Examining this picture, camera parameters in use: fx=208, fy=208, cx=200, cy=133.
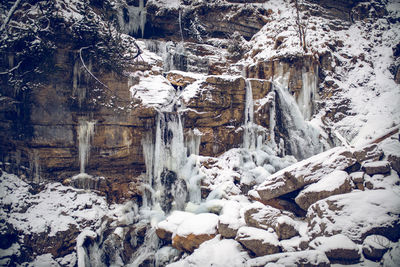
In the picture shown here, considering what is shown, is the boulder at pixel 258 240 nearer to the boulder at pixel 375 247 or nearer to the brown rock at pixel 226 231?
the brown rock at pixel 226 231

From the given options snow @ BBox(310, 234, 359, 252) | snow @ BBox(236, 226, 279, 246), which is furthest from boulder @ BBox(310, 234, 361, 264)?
snow @ BBox(236, 226, 279, 246)

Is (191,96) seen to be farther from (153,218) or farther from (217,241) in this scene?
(217,241)

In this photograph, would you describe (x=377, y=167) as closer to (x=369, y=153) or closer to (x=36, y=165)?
(x=369, y=153)

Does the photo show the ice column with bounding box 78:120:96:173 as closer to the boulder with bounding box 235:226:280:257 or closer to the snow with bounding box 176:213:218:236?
the snow with bounding box 176:213:218:236

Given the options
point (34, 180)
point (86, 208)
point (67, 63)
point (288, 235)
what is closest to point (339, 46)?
point (288, 235)

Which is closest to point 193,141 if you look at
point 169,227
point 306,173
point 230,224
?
point 169,227

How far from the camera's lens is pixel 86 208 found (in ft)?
19.7

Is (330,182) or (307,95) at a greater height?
(307,95)

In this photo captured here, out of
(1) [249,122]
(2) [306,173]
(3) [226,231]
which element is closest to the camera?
(3) [226,231]

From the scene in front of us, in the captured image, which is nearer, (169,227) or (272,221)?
(272,221)

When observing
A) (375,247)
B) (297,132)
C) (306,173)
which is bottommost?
(375,247)

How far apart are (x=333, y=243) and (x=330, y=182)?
1.33m

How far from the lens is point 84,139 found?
6543 millimetres

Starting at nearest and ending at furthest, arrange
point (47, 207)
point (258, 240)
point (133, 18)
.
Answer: point (258, 240)
point (47, 207)
point (133, 18)
